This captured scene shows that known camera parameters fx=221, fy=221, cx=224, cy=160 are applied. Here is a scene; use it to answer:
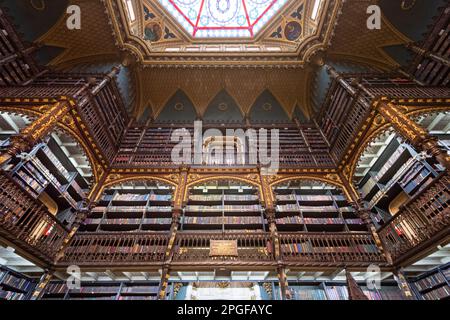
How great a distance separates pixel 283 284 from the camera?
4.45m

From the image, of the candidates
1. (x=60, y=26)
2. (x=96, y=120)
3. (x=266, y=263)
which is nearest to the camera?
(x=266, y=263)

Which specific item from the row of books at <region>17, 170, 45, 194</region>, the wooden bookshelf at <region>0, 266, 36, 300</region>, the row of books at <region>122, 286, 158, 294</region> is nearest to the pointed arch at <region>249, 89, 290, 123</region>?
the row of books at <region>122, 286, 158, 294</region>

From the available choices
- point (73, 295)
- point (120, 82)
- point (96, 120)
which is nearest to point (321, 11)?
point (120, 82)

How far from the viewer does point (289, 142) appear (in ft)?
28.0

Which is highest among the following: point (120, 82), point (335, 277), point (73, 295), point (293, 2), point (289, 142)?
point (293, 2)

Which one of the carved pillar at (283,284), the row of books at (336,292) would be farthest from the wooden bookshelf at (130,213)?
the row of books at (336,292)

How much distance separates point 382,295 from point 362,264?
864 millimetres

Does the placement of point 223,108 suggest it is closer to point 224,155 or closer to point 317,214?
point 224,155

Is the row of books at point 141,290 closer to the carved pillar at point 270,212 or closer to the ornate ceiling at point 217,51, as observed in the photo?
the carved pillar at point 270,212

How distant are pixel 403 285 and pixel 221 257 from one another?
12.4 ft

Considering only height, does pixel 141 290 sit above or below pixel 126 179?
below

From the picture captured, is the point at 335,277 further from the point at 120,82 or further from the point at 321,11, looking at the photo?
the point at 120,82

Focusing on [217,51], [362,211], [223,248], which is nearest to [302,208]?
[362,211]

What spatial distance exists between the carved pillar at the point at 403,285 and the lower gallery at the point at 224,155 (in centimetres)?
3
